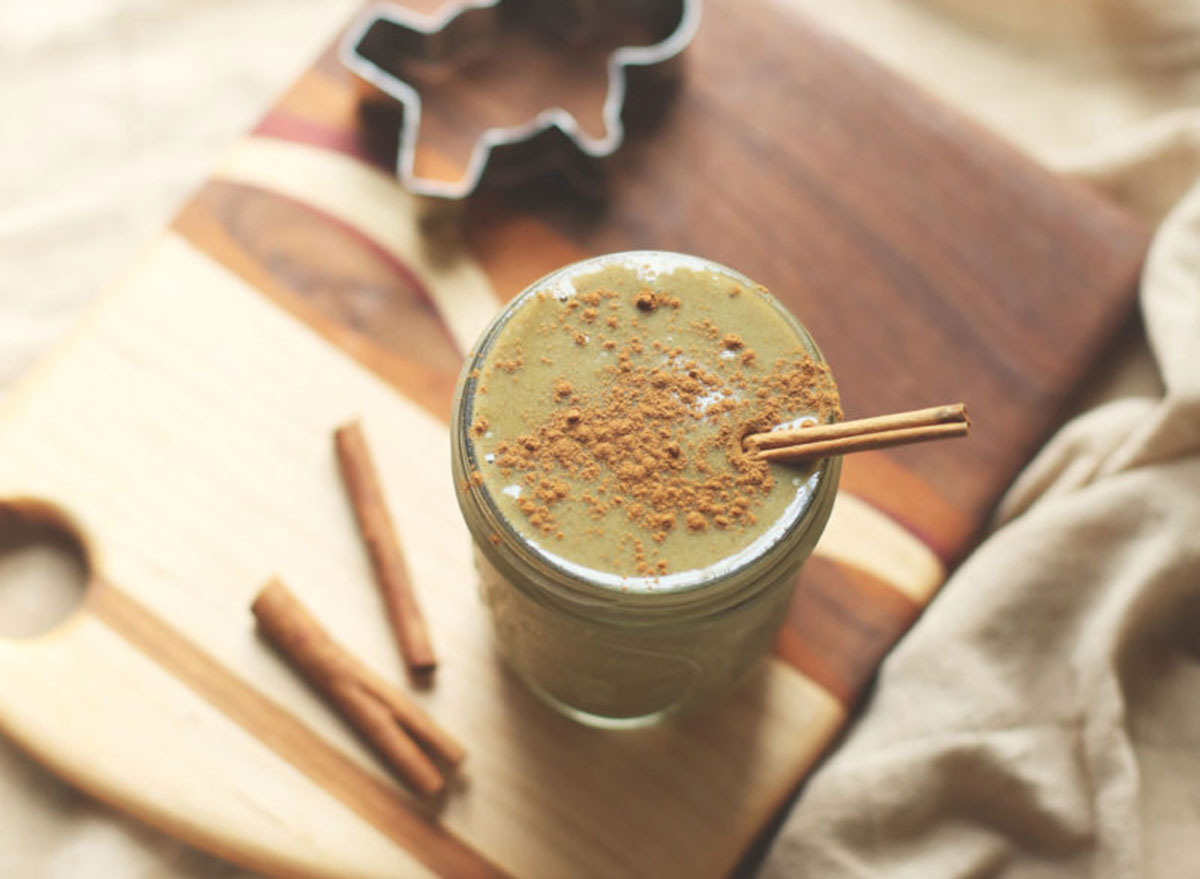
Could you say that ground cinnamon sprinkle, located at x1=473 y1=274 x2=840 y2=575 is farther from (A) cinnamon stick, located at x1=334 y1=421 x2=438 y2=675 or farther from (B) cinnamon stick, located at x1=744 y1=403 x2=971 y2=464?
(A) cinnamon stick, located at x1=334 y1=421 x2=438 y2=675

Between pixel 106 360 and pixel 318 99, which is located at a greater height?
pixel 318 99

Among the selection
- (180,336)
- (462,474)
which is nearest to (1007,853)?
(462,474)

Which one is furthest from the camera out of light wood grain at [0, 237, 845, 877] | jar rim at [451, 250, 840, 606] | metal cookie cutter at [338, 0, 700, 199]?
metal cookie cutter at [338, 0, 700, 199]

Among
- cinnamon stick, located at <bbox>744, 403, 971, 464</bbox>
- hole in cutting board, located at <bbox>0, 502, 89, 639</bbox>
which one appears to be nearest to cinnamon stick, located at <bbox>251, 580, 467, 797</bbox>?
hole in cutting board, located at <bbox>0, 502, 89, 639</bbox>

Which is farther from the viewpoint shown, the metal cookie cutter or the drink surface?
the metal cookie cutter

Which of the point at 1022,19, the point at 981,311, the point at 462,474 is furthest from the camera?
the point at 1022,19

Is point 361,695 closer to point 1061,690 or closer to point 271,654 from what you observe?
point 271,654

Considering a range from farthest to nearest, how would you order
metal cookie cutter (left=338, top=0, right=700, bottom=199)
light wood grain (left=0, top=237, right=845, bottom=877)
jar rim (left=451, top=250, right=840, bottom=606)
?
metal cookie cutter (left=338, top=0, right=700, bottom=199)
light wood grain (left=0, top=237, right=845, bottom=877)
jar rim (left=451, top=250, right=840, bottom=606)

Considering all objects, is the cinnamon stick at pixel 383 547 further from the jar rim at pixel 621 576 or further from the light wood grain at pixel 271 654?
the jar rim at pixel 621 576

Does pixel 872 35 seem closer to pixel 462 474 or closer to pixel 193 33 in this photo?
pixel 193 33
